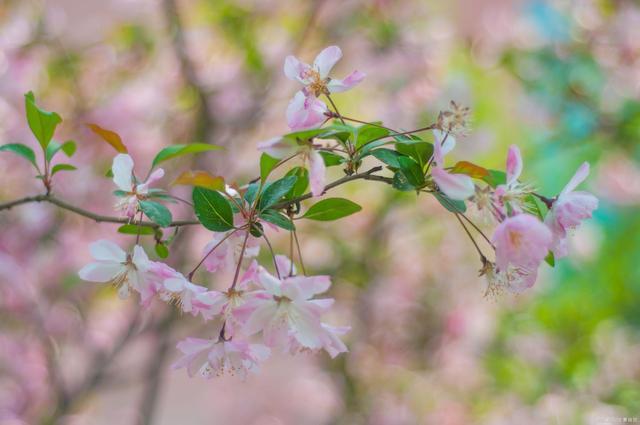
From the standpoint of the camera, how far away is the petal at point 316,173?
432mm

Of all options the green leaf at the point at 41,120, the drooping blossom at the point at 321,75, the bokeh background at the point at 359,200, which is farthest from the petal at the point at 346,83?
the bokeh background at the point at 359,200

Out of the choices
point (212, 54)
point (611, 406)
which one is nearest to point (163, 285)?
point (611, 406)

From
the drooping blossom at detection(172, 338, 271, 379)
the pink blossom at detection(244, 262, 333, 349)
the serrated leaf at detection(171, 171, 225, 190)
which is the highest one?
the serrated leaf at detection(171, 171, 225, 190)

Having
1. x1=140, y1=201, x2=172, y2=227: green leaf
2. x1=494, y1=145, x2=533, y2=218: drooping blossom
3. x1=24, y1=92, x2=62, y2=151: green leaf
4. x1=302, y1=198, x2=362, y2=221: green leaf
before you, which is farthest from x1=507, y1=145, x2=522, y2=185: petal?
x1=24, y1=92, x2=62, y2=151: green leaf

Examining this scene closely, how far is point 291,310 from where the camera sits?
1.55ft

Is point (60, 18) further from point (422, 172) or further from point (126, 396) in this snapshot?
point (126, 396)

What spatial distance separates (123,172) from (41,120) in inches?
3.9

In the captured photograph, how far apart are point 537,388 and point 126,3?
1.19 meters

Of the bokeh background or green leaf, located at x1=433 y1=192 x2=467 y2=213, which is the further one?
the bokeh background

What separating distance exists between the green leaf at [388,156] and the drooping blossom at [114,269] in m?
0.18

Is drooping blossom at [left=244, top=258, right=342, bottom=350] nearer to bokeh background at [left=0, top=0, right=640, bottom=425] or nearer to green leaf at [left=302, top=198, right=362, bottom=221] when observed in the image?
green leaf at [left=302, top=198, right=362, bottom=221]

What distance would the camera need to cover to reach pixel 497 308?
1.96m

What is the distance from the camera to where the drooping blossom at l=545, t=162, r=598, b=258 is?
474mm

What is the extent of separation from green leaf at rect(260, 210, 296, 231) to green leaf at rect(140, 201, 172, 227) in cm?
7
